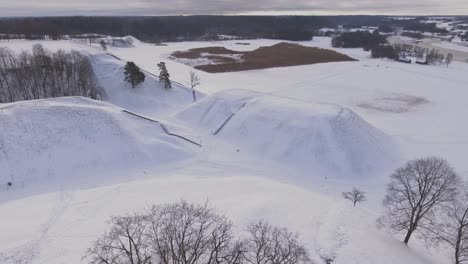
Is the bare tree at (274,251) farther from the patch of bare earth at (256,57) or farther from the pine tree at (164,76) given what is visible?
the patch of bare earth at (256,57)

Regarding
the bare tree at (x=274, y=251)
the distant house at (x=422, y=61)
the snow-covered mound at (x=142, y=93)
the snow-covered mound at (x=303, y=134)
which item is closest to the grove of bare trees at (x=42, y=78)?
the snow-covered mound at (x=142, y=93)

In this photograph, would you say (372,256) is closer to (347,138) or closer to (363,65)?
(347,138)

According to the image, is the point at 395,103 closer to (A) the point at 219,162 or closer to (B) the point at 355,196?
(B) the point at 355,196

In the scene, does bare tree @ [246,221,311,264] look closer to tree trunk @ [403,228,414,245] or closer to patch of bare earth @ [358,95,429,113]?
tree trunk @ [403,228,414,245]

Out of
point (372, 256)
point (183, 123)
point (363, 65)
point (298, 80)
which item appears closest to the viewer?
point (372, 256)

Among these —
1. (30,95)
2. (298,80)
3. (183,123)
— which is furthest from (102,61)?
(298,80)

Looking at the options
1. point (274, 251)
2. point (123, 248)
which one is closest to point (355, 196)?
point (274, 251)

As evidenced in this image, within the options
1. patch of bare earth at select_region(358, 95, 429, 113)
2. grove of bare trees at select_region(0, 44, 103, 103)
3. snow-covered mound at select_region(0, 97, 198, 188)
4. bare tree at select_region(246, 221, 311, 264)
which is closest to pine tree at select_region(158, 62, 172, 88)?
grove of bare trees at select_region(0, 44, 103, 103)
